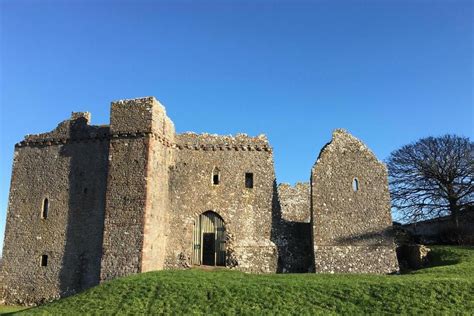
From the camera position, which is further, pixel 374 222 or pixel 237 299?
pixel 374 222

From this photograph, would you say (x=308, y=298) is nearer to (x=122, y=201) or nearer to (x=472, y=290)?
(x=472, y=290)

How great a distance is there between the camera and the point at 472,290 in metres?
15.4

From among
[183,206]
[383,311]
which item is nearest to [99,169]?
[183,206]

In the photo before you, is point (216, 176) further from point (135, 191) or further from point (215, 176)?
point (135, 191)

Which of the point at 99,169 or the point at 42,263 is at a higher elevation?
the point at 99,169

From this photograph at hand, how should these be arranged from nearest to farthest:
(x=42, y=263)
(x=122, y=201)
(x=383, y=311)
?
1. (x=383, y=311)
2. (x=122, y=201)
3. (x=42, y=263)

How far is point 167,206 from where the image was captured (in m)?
23.9

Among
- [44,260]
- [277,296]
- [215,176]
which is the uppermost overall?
[215,176]

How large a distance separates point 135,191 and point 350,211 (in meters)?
10.5

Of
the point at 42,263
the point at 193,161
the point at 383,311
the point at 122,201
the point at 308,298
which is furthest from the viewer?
the point at 193,161

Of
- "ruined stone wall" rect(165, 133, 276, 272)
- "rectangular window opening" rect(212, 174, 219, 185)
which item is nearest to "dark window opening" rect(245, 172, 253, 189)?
"ruined stone wall" rect(165, 133, 276, 272)

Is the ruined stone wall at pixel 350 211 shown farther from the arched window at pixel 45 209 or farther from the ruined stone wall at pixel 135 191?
the arched window at pixel 45 209

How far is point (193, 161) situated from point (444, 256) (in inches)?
526

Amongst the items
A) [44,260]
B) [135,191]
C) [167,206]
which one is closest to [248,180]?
[167,206]
